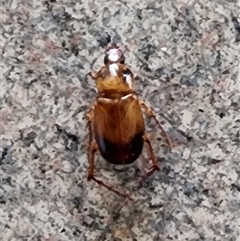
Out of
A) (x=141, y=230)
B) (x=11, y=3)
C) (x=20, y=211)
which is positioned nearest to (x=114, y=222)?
(x=141, y=230)

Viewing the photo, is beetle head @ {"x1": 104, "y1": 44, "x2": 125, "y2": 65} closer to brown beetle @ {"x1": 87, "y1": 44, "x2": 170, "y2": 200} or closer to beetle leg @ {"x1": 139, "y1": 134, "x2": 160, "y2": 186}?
brown beetle @ {"x1": 87, "y1": 44, "x2": 170, "y2": 200}

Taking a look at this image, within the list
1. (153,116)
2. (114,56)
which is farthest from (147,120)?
(114,56)

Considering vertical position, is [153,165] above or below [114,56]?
A: below

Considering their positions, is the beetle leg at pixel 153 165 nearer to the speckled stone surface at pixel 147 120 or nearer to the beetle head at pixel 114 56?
the speckled stone surface at pixel 147 120

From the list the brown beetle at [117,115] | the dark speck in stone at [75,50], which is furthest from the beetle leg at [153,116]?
the dark speck in stone at [75,50]

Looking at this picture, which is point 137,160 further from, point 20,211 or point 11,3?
point 11,3

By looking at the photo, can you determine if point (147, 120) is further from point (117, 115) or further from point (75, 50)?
point (75, 50)

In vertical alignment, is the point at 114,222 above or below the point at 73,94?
below
